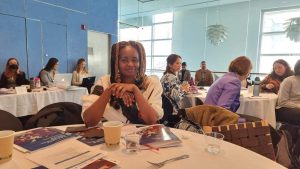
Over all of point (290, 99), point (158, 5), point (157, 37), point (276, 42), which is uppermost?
point (158, 5)

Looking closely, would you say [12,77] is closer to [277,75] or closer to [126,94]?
[126,94]

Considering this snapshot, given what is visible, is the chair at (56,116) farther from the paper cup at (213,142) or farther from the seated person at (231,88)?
the seated person at (231,88)

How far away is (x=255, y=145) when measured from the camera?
4.32 feet

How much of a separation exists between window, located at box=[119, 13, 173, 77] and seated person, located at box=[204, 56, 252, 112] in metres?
7.16

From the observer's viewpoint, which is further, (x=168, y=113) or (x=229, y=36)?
(x=229, y=36)

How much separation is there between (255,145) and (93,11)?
633cm

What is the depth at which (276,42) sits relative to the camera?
23.2 ft

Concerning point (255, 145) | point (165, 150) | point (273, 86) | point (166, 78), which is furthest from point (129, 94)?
point (273, 86)

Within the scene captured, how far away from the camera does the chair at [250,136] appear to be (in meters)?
1.29

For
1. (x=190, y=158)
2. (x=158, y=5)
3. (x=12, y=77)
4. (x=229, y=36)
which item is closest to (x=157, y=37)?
(x=158, y=5)

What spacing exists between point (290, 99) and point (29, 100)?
12.1ft

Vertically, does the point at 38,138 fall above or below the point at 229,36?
below

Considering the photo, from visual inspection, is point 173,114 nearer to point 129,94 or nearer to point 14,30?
point 129,94

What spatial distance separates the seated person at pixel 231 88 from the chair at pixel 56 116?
1463mm
